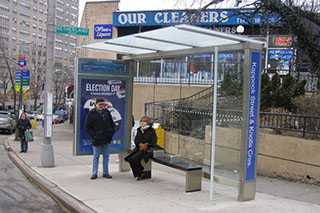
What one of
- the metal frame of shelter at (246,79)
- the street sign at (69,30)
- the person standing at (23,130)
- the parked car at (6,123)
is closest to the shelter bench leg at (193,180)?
the metal frame of shelter at (246,79)

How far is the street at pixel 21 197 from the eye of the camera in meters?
6.03

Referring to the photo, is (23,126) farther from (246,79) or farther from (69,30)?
(246,79)

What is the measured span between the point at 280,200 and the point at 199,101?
4.71m

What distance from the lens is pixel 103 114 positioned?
7.65m

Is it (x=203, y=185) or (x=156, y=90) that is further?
(x=156, y=90)

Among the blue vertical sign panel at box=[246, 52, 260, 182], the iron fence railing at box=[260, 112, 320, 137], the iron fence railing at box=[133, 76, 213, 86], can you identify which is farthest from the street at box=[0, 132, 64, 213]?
the iron fence railing at box=[260, 112, 320, 137]

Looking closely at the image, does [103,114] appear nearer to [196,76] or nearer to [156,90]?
[196,76]

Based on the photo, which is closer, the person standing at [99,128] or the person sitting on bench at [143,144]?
the person standing at [99,128]

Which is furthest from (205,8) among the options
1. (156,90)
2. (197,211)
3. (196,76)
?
(197,211)

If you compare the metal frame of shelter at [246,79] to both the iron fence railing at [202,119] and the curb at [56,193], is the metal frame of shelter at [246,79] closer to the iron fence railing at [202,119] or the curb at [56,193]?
the iron fence railing at [202,119]

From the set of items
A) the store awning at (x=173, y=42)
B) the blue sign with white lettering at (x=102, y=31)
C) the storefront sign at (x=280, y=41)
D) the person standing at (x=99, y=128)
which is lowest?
the person standing at (x=99, y=128)

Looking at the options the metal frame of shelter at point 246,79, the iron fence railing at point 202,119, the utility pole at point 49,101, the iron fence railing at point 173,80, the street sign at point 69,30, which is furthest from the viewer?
the iron fence railing at point 173,80

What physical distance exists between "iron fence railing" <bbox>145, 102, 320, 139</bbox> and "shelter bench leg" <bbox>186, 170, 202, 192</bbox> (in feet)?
3.78

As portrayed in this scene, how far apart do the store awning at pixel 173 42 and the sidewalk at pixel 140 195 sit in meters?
2.82
